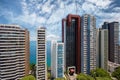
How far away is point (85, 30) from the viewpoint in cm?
1733

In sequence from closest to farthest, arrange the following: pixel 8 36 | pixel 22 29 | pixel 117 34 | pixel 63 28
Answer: pixel 8 36
pixel 22 29
pixel 63 28
pixel 117 34

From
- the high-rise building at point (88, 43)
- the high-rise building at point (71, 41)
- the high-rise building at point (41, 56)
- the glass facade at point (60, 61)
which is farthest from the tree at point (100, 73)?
the high-rise building at point (41, 56)

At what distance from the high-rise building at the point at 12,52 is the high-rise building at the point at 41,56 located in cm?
123

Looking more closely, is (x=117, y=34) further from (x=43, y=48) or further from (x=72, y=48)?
(x=43, y=48)

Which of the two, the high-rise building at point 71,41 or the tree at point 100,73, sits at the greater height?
the high-rise building at point 71,41

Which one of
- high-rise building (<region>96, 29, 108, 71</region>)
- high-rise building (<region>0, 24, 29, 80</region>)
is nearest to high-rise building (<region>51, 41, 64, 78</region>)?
high-rise building (<region>0, 24, 29, 80</region>)

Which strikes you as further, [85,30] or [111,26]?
[111,26]

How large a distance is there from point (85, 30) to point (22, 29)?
6.61 m

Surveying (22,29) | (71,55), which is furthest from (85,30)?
(22,29)

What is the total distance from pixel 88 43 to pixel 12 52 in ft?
25.6

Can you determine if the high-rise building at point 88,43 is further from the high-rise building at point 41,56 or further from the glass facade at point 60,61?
the high-rise building at point 41,56

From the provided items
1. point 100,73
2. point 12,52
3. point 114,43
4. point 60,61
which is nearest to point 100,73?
point 100,73

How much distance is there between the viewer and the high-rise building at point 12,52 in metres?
12.9

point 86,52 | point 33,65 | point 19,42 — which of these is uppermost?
point 19,42
